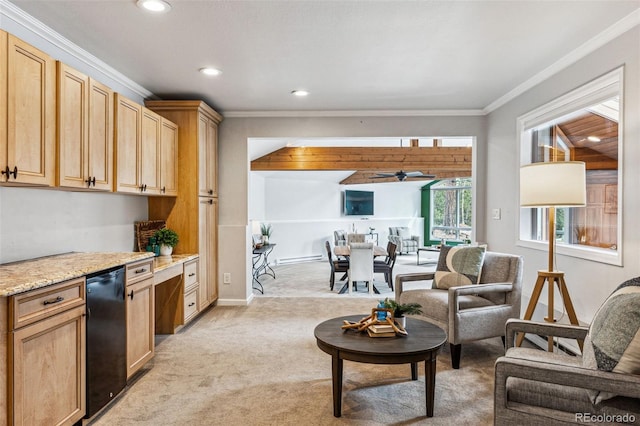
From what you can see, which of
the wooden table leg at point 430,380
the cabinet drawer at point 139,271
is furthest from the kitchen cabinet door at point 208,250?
the wooden table leg at point 430,380

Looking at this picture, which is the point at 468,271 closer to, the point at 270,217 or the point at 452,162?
the point at 452,162

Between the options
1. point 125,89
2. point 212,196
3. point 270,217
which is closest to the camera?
point 125,89

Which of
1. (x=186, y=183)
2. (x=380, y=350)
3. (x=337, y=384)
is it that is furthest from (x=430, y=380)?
(x=186, y=183)

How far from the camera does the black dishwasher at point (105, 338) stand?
2.19m

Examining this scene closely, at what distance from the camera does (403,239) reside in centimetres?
1138

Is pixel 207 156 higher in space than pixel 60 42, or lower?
lower

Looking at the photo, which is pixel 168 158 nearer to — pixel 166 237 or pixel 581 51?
pixel 166 237

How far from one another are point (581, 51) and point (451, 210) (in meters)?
9.27

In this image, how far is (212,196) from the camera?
4684mm

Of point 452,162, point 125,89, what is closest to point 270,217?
point 452,162

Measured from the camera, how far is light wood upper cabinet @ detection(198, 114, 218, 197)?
14.1 ft

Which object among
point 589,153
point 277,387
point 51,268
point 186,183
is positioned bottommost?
point 277,387

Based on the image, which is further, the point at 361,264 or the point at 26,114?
the point at 361,264

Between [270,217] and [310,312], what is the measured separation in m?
5.13
